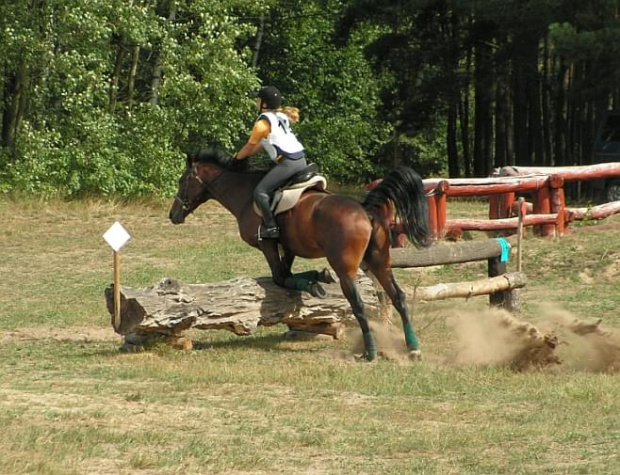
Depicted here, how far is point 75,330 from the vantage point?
15.5m

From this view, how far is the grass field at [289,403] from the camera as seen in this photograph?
844 cm

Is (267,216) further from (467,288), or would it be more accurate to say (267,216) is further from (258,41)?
(258,41)

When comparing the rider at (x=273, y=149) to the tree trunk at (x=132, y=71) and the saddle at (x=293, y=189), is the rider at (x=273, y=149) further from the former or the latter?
the tree trunk at (x=132, y=71)

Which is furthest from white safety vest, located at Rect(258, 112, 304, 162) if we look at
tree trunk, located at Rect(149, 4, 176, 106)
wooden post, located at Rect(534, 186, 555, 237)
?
tree trunk, located at Rect(149, 4, 176, 106)

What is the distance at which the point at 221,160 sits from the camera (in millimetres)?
14406

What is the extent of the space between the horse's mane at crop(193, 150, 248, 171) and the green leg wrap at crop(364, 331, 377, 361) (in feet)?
8.02

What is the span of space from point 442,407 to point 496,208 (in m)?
13.8

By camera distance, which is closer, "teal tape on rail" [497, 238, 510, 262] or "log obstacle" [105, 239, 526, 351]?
"log obstacle" [105, 239, 526, 351]

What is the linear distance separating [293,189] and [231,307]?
4.34 ft

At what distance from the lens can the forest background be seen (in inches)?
1257

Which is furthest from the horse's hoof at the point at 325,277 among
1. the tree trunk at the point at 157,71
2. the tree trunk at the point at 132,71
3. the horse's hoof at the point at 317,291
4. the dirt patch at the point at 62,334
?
the tree trunk at the point at 132,71

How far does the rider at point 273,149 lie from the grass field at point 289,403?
1.40 metres

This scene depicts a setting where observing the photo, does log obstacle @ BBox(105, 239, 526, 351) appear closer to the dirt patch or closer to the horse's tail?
the horse's tail

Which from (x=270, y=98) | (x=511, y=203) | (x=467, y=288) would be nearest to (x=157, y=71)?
(x=511, y=203)
